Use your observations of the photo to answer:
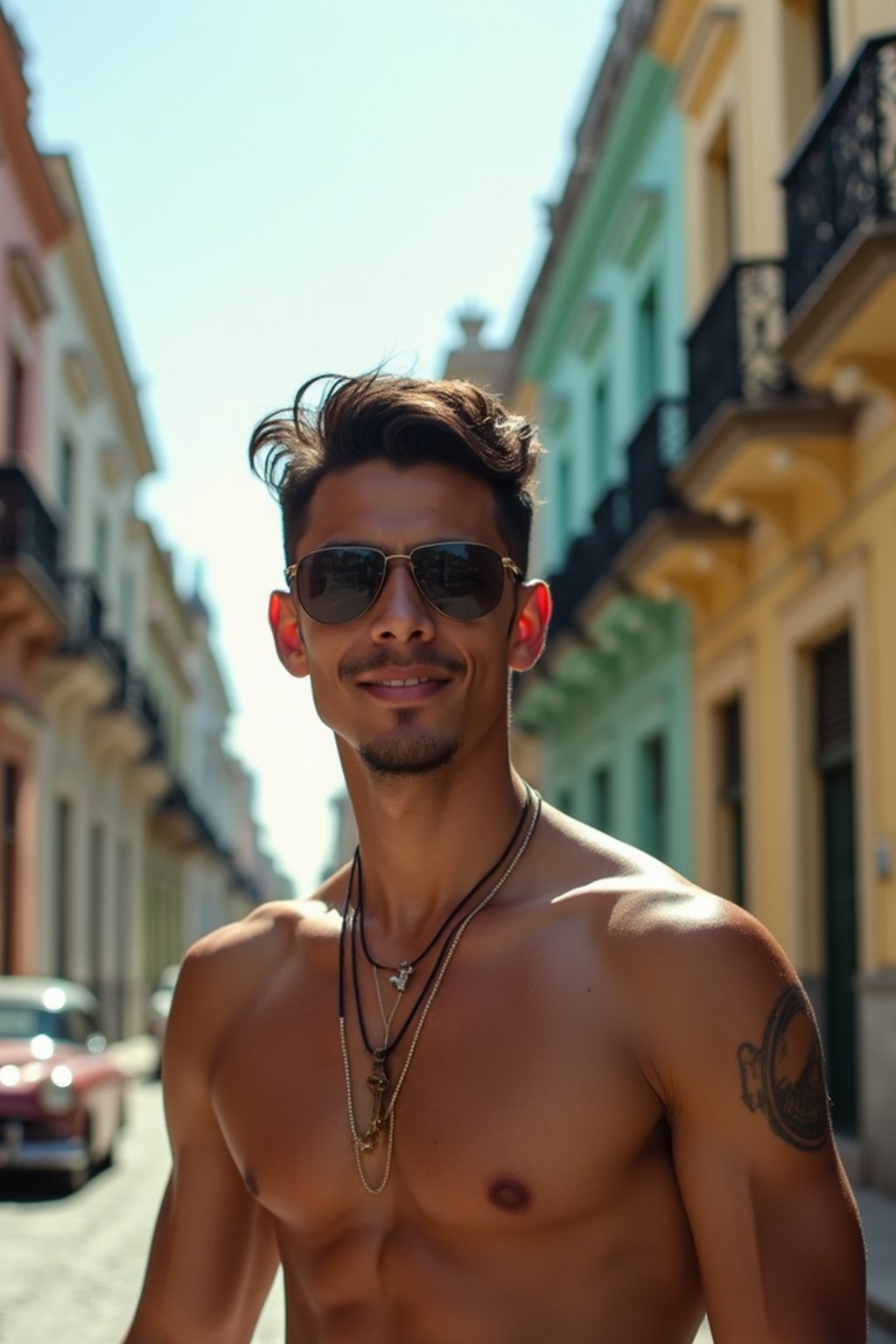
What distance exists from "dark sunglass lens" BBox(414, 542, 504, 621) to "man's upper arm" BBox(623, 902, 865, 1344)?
1.56ft

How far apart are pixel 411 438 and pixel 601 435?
20.1 metres

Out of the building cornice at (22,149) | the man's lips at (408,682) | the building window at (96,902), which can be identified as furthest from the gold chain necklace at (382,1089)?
the building window at (96,902)

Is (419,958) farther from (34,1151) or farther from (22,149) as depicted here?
(22,149)

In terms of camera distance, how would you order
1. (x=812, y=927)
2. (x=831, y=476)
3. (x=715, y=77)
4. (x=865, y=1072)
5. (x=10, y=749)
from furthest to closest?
(x=10, y=749), (x=715, y=77), (x=812, y=927), (x=831, y=476), (x=865, y=1072)

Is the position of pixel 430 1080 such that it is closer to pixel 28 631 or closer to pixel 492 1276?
pixel 492 1276

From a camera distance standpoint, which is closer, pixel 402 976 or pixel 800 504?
pixel 402 976

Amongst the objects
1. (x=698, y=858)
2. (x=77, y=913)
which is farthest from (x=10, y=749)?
(x=698, y=858)

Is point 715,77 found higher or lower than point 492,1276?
higher

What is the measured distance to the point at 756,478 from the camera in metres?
13.2

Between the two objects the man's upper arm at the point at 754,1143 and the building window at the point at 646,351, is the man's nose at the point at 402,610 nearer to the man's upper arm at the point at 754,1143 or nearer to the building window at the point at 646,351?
the man's upper arm at the point at 754,1143

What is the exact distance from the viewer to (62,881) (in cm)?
2655

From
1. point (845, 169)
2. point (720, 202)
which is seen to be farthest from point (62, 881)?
point (845, 169)

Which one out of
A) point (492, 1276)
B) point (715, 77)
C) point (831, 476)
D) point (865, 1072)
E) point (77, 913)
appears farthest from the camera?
point (77, 913)

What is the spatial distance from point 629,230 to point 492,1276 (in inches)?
690
